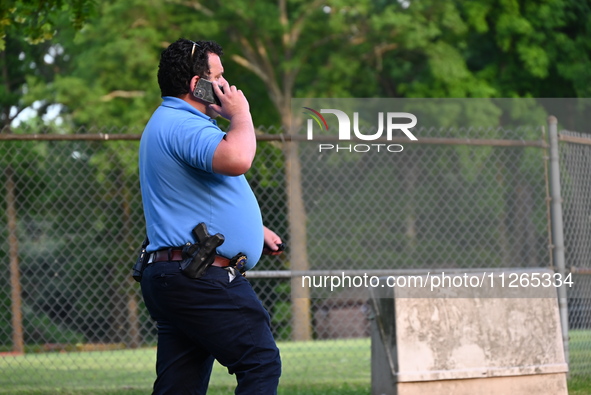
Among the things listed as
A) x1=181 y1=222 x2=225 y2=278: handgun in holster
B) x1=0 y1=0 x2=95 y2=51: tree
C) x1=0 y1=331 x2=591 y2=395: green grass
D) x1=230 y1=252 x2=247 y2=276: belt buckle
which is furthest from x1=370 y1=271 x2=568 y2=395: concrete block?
x1=0 y1=0 x2=95 y2=51: tree

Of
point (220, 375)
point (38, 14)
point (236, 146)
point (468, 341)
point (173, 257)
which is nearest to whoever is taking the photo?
point (236, 146)

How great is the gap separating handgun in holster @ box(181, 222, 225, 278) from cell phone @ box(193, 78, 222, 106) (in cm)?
62

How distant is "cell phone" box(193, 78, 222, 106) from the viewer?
3812mm

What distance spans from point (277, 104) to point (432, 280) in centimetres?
1858

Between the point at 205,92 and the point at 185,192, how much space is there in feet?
1.53

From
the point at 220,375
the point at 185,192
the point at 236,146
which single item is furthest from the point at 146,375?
the point at 236,146

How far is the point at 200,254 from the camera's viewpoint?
3.58 meters

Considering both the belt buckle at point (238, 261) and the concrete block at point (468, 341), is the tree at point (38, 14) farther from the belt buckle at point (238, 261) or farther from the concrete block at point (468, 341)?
the belt buckle at point (238, 261)

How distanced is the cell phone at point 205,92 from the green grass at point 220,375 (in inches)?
160

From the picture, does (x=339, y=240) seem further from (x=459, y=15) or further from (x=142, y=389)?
(x=459, y=15)

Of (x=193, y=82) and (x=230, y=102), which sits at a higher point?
(x=193, y=82)

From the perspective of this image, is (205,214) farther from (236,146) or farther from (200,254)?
(236,146)

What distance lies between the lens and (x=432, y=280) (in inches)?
235

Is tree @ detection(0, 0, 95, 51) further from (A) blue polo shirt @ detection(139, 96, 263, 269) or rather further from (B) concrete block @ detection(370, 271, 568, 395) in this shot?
(A) blue polo shirt @ detection(139, 96, 263, 269)
